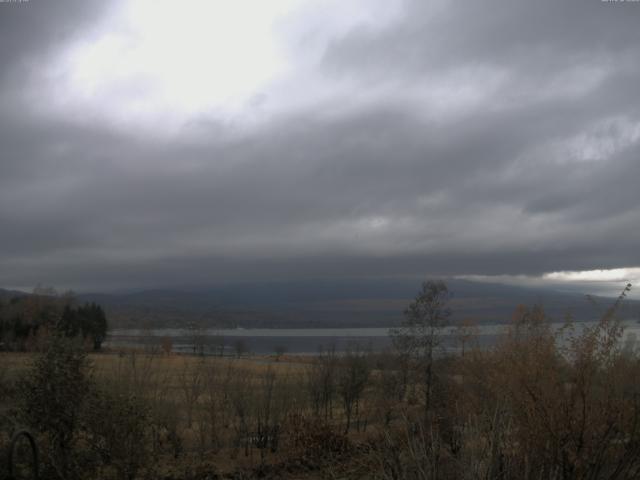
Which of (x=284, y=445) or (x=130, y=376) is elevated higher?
(x=130, y=376)

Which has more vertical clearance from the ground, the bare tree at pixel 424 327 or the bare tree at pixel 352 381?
the bare tree at pixel 424 327

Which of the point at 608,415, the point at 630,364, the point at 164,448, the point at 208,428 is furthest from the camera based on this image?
the point at 208,428

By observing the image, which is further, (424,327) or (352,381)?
(352,381)

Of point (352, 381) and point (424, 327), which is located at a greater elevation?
point (424, 327)

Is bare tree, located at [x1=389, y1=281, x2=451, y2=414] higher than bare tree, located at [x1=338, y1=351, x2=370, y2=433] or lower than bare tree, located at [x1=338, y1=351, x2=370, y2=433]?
higher

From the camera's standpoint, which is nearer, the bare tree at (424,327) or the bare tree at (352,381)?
the bare tree at (424,327)

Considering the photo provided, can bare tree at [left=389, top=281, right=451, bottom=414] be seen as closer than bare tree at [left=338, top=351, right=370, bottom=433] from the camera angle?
Yes

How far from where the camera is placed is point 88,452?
11.0 metres

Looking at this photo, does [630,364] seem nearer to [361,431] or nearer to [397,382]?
[397,382]

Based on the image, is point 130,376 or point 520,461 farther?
point 130,376

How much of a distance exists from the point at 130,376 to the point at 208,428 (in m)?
3.42

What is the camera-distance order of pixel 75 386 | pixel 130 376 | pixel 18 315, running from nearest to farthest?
pixel 75 386 → pixel 130 376 → pixel 18 315

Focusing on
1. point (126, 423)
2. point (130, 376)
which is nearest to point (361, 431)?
point (130, 376)

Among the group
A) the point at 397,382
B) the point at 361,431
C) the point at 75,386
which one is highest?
the point at 75,386
